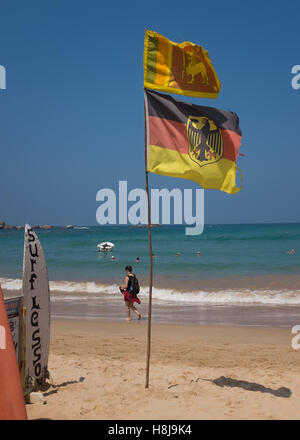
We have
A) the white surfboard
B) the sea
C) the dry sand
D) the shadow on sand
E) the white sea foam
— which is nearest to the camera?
the dry sand

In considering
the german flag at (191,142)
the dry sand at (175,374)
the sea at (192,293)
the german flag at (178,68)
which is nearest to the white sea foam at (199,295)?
the sea at (192,293)

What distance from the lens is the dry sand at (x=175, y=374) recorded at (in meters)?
5.62

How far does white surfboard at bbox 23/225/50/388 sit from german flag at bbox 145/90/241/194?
2037 mm

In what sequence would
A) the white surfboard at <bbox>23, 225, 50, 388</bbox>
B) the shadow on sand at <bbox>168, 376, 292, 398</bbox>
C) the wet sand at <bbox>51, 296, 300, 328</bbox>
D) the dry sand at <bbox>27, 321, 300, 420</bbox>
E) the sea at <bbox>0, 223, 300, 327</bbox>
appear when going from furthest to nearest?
the sea at <bbox>0, 223, 300, 327</bbox>
the wet sand at <bbox>51, 296, 300, 328</bbox>
the shadow on sand at <bbox>168, 376, 292, 398</bbox>
the white surfboard at <bbox>23, 225, 50, 388</bbox>
the dry sand at <bbox>27, 321, 300, 420</bbox>

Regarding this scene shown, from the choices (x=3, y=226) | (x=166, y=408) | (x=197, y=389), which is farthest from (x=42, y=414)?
(x=3, y=226)

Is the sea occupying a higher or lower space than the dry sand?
lower

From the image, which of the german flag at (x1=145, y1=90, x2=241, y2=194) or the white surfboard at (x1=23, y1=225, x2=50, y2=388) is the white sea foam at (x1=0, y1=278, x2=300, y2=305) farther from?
the white surfboard at (x1=23, y1=225, x2=50, y2=388)

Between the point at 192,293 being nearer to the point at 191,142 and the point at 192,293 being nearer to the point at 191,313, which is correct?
the point at 191,313

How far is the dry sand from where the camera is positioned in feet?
18.5

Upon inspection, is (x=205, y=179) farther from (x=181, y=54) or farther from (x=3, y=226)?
(x=3, y=226)

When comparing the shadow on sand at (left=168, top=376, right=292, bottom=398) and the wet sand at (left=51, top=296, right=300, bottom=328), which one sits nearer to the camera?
the shadow on sand at (left=168, top=376, right=292, bottom=398)

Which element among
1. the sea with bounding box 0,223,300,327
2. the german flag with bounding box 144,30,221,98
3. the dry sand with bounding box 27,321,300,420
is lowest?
the sea with bounding box 0,223,300,327

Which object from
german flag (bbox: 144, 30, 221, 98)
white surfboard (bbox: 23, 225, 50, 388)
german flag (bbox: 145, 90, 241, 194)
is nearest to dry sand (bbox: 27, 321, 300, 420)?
white surfboard (bbox: 23, 225, 50, 388)

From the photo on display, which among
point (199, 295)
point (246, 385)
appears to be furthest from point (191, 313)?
point (246, 385)
